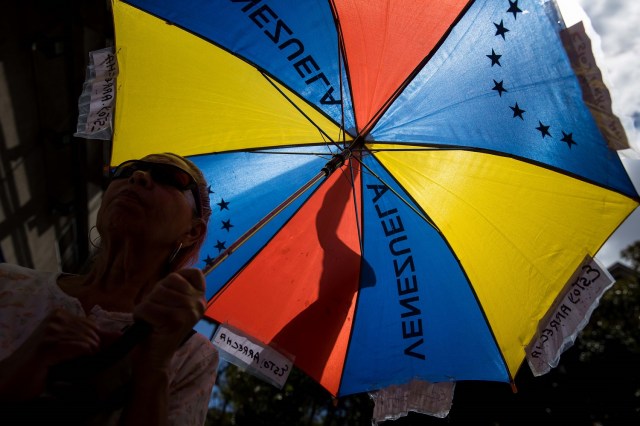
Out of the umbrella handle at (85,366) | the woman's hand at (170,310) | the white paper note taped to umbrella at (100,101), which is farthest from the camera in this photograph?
the white paper note taped to umbrella at (100,101)

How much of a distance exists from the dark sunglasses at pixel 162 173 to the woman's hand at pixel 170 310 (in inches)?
25.2

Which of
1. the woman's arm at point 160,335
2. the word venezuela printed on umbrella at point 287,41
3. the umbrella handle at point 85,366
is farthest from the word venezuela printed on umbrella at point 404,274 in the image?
the umbrella handle at point 85,366

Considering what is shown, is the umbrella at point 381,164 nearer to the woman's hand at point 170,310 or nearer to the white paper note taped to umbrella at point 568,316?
the white paper note taped to umbrella at point 568,316

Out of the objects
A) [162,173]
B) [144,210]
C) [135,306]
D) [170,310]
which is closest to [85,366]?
[170,310]

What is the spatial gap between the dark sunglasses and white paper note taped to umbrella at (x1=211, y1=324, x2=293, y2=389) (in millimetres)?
1687

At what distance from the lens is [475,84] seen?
3131mm

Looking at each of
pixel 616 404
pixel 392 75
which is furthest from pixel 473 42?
pixel 616 404

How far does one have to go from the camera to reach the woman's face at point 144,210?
64.3 inches

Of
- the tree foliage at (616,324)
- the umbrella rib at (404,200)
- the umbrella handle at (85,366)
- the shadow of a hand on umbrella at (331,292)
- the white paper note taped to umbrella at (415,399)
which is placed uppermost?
the umbrella handle at (85,366)

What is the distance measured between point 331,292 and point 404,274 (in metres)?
0.52

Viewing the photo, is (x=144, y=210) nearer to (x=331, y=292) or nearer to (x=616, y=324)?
(x=331, y=292)

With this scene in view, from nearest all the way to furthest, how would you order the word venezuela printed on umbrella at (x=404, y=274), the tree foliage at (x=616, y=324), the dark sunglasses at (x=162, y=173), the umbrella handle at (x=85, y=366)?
the umbrella handle at (x=85, y=366), the dark sunglasses at (x=162, y=173), the word venezuela printed on umbrella at (x=404, y=274), the tree foliage at (x=616, y=324)

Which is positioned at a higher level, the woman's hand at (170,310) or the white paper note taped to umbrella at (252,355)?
the woman's hand at (170,310)

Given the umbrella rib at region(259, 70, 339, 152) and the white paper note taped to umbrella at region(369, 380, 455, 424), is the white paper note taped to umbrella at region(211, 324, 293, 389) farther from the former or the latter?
the umbrella rib at region(259, 70, 339, 152)
